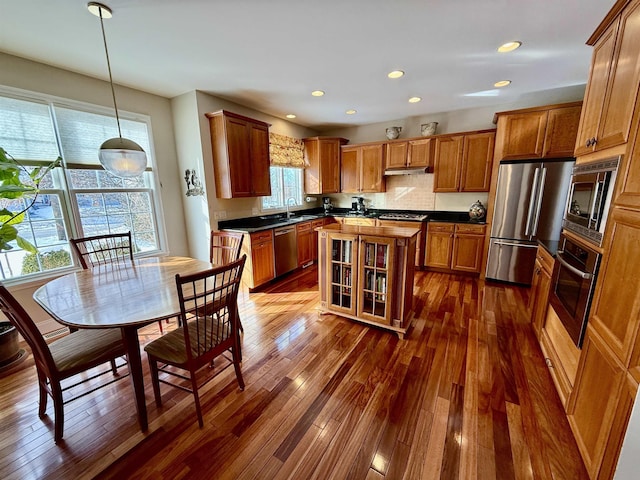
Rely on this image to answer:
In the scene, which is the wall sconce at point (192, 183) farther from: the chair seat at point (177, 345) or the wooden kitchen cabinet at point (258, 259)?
the chair seat at point (177, 345)

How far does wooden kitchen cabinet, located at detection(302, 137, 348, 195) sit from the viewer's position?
17.0ft

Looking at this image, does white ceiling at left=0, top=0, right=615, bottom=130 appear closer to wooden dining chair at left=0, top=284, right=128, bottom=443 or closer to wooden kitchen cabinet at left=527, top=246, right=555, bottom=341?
wooden kitchen cabinet at left=527, top=246, right=555, bottom=341

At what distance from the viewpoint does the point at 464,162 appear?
413 centimetres

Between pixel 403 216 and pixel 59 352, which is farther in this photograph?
pixel 403 216

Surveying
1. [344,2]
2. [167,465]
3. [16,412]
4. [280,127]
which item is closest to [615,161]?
[344,2]

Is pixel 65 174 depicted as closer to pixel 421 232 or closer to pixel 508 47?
pixel 508 47

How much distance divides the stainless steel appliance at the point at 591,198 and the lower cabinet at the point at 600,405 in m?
0.59

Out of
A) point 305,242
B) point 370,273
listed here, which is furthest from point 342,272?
point 305,242

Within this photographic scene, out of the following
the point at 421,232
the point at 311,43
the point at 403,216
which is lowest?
the point at 421,232

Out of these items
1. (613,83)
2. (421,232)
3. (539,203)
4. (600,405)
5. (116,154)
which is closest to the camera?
(600,405)

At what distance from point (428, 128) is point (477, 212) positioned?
1652 mm

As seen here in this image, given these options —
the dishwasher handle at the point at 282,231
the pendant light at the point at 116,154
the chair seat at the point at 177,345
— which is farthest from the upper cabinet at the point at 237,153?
the chair seat at the point at 177,345

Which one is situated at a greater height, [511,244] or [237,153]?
[237,153]

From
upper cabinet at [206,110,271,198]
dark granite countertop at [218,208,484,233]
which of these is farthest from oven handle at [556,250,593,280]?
upper cabinet at [206,110,271,198]
